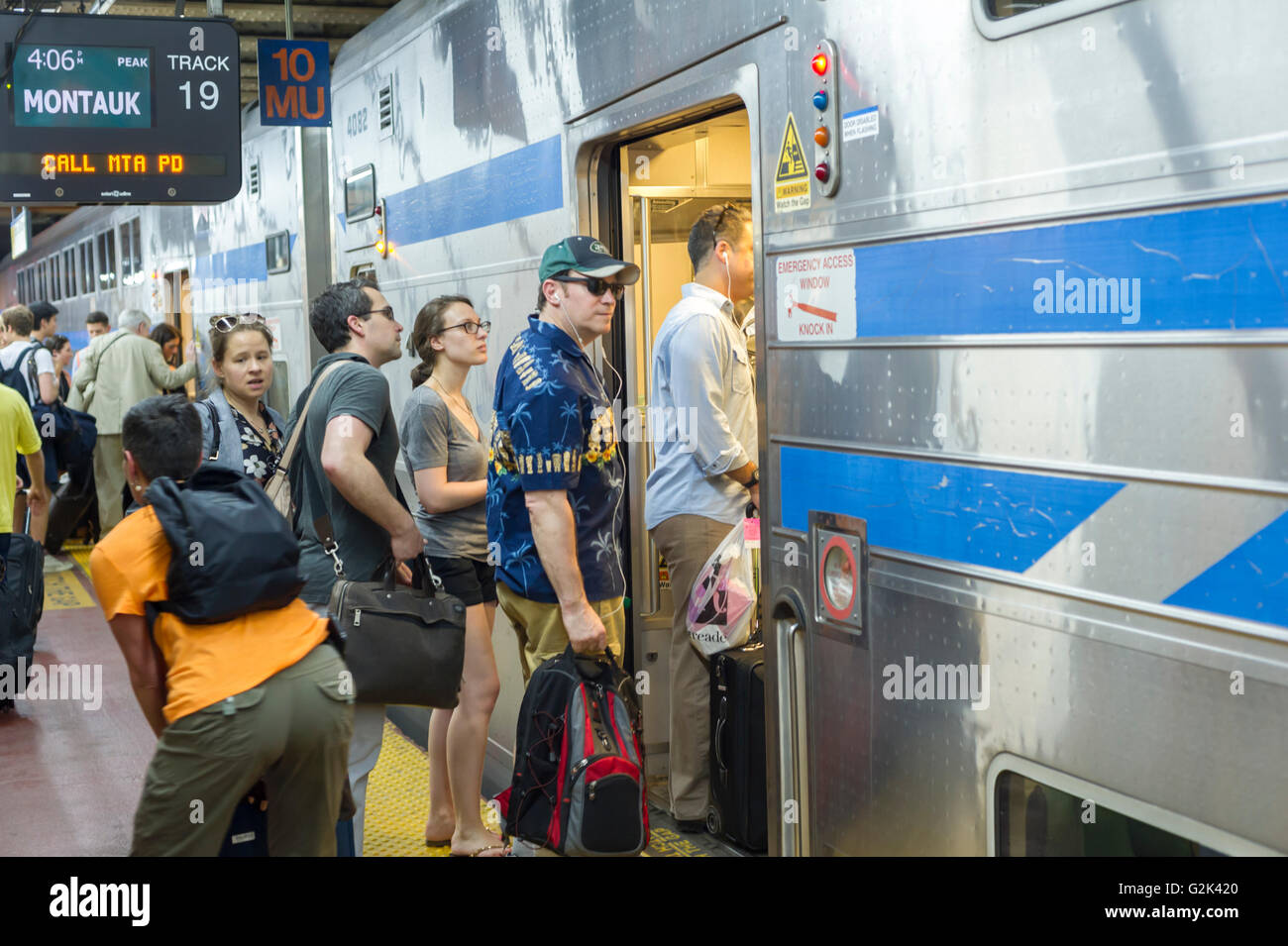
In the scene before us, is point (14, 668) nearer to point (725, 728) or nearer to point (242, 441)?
point (242, 441)

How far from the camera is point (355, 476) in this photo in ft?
11.4

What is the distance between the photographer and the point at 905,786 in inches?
107

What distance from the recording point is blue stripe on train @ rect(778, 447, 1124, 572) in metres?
2.28

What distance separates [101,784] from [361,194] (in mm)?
2870

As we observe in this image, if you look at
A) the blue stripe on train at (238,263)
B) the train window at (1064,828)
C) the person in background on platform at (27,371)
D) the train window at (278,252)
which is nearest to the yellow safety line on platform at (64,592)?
the person in background on platform at (27,371)

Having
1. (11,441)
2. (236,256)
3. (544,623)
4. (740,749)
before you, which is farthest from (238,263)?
(544,623)

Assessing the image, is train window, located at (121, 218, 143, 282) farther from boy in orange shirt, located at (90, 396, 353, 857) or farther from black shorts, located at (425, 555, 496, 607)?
boy in orange shirt, located at (90, 396, 353, 857)

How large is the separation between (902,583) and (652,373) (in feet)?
6.00

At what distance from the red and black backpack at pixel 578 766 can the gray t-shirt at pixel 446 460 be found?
3.05 feet

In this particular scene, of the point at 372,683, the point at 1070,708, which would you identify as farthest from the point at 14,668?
the point at 1070,708

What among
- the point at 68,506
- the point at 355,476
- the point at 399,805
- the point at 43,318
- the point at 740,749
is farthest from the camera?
the point at 68,506

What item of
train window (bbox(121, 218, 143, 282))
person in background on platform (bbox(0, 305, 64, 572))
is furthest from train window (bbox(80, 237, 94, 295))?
person in background on platform (bbox(0, 305, 64, 572))

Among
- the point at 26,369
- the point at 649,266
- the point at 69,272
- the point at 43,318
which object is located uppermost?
the point at 69,272

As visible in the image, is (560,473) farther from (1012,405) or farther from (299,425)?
(1012,405)
